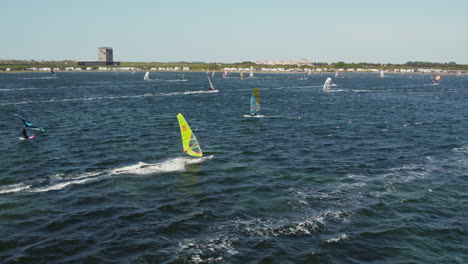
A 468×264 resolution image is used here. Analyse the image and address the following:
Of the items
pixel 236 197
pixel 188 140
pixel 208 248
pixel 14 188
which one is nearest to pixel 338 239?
pixel 208 248

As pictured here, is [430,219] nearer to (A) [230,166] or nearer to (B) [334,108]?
(A) [230,166]

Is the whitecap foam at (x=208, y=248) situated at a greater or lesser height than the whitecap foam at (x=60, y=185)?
lesser

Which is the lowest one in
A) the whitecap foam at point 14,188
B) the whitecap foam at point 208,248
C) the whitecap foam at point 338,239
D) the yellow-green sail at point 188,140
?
the whitecap foam at point 208,248

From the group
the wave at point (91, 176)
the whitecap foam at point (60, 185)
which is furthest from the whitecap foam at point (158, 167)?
the whitecap foam at point (60, 185)

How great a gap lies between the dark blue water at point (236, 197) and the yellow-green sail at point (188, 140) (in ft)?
3.98

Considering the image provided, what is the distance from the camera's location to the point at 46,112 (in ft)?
250

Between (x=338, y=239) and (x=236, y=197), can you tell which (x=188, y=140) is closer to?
(x=236, y=197)

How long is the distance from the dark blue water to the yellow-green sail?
1.21 metres

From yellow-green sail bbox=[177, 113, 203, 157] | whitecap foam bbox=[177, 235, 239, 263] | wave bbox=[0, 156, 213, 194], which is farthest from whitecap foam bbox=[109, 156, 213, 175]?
whitecap foam bbox=[177, 235, 239, 263]

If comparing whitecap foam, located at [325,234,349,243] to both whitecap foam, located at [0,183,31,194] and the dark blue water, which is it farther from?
whitecap foam, located at [0,183,31,194]

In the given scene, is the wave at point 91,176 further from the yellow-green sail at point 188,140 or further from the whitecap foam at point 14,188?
the yellow-green sail at point 188,140

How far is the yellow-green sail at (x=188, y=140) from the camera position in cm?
3647

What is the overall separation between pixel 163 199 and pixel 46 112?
61028 mm

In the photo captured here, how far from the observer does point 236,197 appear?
27719mm
